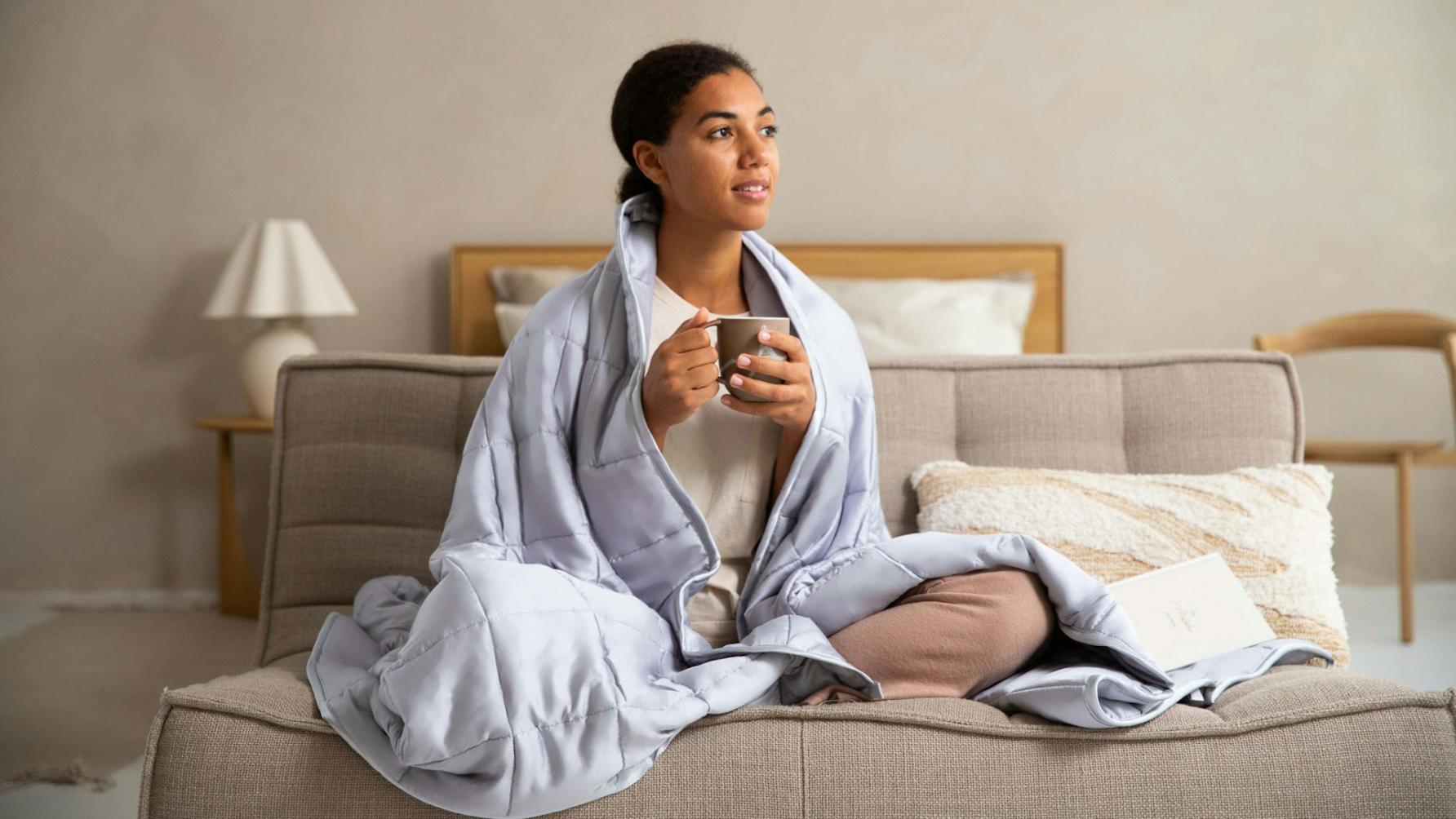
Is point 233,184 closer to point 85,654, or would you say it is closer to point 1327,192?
point 85,654

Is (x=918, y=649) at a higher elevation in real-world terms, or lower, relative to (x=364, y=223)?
lower

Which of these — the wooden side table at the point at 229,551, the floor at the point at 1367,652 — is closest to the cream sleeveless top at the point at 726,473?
the floor at the point at 1367,652

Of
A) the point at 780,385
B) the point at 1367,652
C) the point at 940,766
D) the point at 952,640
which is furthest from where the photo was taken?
the point at 1367,652

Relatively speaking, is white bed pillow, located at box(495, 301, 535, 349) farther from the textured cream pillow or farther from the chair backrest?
the chair backrest

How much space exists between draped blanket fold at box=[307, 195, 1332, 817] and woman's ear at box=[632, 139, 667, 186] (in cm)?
5

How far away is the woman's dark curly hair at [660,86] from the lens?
154 cm

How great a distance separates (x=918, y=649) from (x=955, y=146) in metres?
2.41

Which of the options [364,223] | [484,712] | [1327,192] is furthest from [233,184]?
[1327,192]

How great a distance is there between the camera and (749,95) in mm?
1526

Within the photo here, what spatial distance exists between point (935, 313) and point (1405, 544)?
132 centimetres

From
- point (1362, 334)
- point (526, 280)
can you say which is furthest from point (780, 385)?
point (1362, 334)

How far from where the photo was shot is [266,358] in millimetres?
3223

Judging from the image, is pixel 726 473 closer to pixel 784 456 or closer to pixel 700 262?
pixel 784 456

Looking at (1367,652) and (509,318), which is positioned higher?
(509,318)
